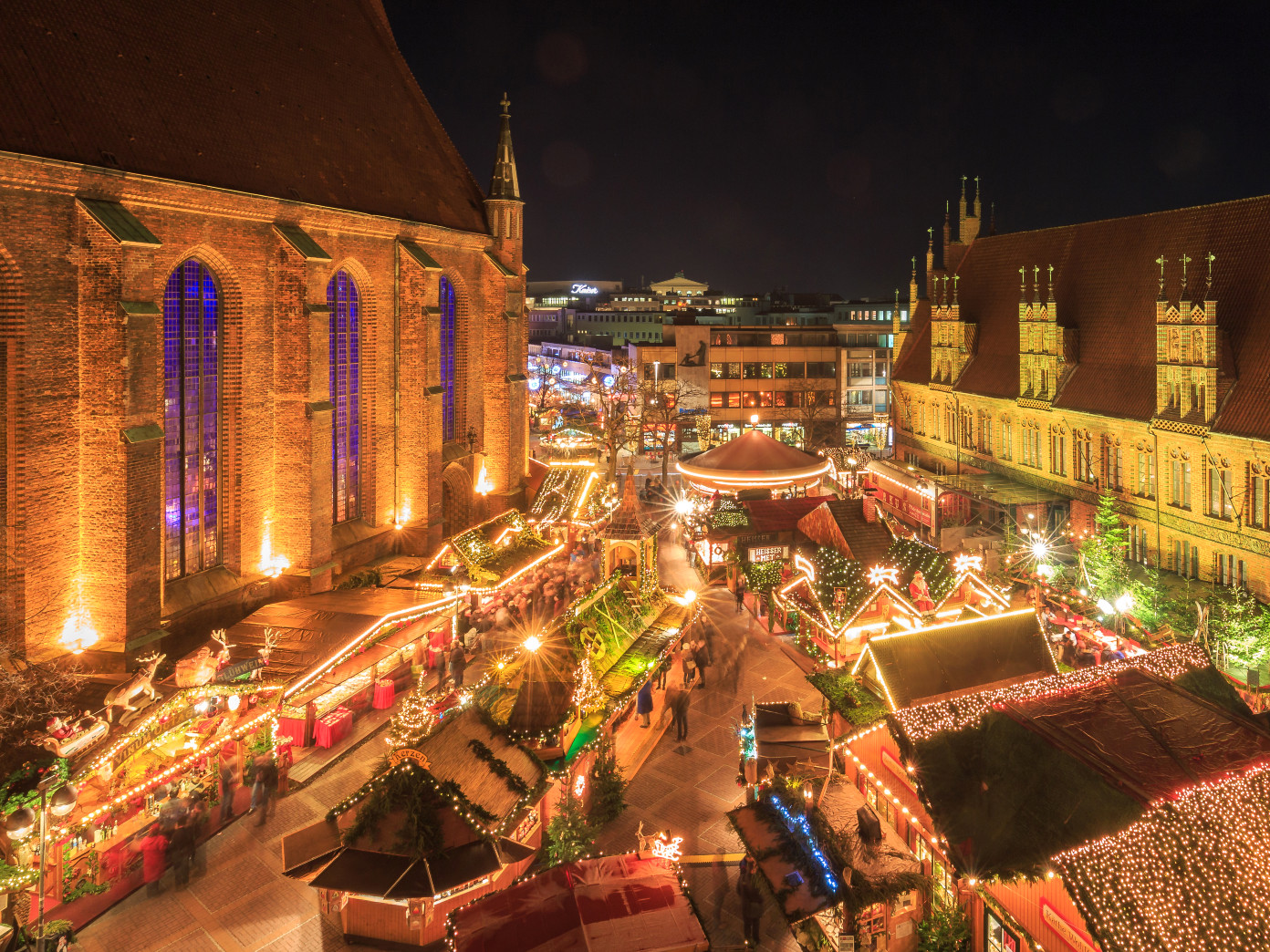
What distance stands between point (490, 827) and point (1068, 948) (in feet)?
22.4

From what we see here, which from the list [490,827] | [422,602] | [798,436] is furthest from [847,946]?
[798,436]

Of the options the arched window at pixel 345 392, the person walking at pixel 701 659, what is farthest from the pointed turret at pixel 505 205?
the person walking at pixel 701 659

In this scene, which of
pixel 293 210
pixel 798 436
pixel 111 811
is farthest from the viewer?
pixel 798 436

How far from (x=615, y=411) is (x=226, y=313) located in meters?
35.8

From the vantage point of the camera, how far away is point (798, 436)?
2756 inches

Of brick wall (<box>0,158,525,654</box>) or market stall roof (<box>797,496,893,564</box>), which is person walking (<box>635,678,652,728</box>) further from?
brick wall (<box>0,158,525,654</box>)

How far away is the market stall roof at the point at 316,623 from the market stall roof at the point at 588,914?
9.18 metres

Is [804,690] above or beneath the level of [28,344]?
beneath

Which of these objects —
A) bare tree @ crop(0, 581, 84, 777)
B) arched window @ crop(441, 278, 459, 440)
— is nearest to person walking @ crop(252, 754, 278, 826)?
bare tree @ crop(0, 581, 84, 777)

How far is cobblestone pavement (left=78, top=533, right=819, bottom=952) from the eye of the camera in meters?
12.4

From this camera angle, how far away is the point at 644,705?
741 inches

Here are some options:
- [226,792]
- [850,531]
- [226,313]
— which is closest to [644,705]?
[226,792]

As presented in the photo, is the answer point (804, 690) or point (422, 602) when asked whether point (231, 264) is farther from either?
point (804, 690)

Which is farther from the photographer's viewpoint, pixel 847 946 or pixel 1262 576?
pixel 1262 576
